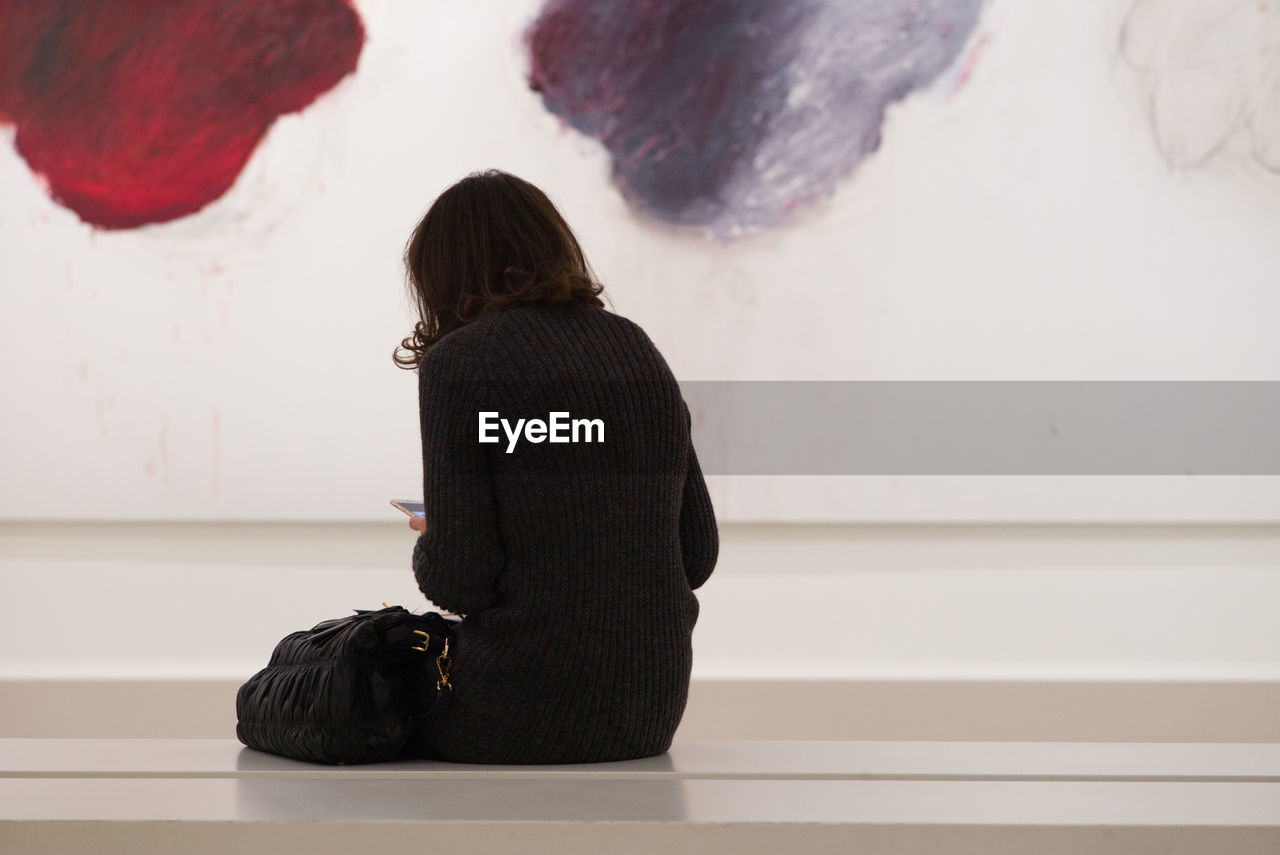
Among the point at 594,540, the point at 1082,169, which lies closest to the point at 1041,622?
the point at 1082,169

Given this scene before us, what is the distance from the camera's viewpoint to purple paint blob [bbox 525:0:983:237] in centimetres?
306

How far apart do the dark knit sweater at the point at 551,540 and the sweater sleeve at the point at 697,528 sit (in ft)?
0.51

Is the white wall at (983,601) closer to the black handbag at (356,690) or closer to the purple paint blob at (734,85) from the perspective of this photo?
the purple paint blob at (734,85)

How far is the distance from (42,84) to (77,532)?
1.09 m

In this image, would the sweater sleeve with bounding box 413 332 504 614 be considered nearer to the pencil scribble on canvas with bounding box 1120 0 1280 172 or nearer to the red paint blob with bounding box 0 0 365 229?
the red paint blob with bounding box 0 0 365 229

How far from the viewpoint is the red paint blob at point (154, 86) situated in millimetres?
3129

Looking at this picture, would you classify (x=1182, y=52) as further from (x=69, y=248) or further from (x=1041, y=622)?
(x=69, y=248)

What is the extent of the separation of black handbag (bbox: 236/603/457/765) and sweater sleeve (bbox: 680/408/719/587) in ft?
1.25

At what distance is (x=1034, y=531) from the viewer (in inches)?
123

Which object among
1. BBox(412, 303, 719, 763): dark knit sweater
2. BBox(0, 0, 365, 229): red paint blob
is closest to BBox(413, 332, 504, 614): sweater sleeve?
BBox(412, 303, 719, 763): dark knit sweater

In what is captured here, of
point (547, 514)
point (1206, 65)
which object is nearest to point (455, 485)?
point (547, 514)

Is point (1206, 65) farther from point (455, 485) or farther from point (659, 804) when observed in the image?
point (659, 804)

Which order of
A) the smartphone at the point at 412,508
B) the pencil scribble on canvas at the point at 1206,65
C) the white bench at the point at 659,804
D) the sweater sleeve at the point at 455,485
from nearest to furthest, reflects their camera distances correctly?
the white bench at the point at 659,804 < the sweater sleeve at the point at 455,485 < the smartphone at the point at 412,508 < the pencil scribble on canvas at the point at 1206,65

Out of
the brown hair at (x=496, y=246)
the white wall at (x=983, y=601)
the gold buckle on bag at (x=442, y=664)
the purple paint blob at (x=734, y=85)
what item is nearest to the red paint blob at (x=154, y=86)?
the purple paint blob at (x=734, y=85)
